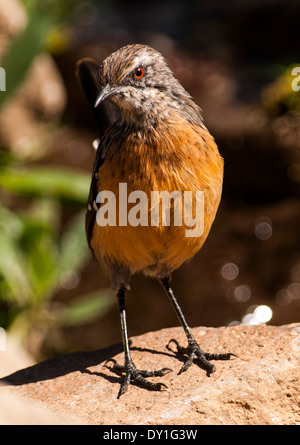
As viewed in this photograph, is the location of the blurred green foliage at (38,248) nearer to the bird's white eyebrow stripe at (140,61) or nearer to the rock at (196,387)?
the rock at (196,387)

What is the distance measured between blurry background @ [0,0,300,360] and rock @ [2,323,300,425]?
226 centimetres

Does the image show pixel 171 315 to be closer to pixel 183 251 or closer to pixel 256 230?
pixel 256 230

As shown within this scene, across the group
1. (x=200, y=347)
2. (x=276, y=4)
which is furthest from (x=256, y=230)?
(x=276, y=4)

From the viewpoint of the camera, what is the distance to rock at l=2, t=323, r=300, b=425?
448 cm

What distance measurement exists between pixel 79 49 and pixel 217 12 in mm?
4989

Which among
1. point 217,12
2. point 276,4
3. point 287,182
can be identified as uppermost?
point 217,12

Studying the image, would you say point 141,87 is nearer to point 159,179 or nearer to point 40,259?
point 159,179

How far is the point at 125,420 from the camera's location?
4418 millimetres

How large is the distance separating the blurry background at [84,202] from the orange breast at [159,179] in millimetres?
2497

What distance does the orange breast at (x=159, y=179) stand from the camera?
4738 mm

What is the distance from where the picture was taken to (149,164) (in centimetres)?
473

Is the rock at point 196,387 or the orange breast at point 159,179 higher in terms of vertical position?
the orange breast at point 159,179

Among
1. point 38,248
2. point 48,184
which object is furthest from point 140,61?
point 48,184

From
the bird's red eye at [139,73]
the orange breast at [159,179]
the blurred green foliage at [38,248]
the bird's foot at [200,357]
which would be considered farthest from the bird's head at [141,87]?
the blurred green foliage at [38,248]
